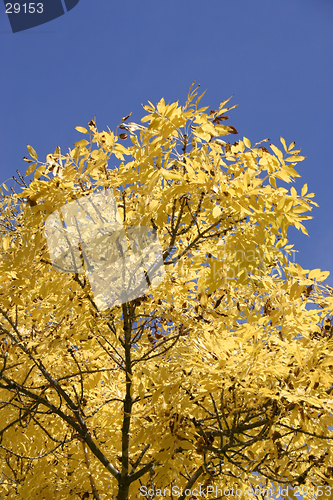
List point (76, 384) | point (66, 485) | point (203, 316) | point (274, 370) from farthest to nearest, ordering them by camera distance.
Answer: point (76, 384) < point (66, 485) < point (203, 316) < point (274, 370)

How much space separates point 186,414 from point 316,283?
53.2 inches

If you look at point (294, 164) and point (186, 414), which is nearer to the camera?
point (186, 414)

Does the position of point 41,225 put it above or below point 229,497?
above

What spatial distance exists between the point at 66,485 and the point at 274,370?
2.56 m

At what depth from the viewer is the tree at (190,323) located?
6.96 feet

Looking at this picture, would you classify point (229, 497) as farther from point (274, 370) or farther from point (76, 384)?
point (274, 370)

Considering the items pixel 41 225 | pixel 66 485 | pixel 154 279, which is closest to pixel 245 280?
pixel 154 279

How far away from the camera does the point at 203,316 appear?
118 inches

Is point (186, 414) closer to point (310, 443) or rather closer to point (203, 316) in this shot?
point (203, 316)

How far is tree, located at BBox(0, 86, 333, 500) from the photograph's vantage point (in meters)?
2.12

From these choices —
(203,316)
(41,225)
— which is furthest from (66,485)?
(41,225)

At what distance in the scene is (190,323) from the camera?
2.83 m

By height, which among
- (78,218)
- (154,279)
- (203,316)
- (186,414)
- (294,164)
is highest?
(294,164)

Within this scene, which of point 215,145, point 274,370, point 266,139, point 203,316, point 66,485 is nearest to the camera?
point 274,370
